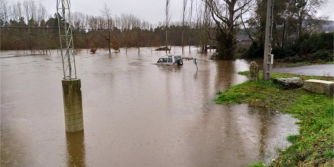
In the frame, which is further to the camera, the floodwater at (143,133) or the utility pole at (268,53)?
the utility pole at (268,53)

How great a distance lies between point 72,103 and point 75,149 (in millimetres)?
1363

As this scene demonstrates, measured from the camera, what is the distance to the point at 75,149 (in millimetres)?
5875

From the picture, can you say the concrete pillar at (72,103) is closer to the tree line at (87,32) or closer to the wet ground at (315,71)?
the wet ground at (315,71)

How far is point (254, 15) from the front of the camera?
28.2 m

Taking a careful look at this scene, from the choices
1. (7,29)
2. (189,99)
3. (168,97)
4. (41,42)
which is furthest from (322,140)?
(7,29)

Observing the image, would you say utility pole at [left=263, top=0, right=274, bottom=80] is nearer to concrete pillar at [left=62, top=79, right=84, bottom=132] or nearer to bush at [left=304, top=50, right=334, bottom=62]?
concrete pillar at [left=62, top=79, right=84, bottom=132]

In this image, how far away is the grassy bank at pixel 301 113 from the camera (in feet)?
13.6

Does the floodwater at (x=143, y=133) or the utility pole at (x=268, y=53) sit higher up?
the utility pole at (x=268, y=53)

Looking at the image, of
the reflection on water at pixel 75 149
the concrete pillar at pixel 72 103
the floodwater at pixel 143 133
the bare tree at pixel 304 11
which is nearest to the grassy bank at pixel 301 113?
the floodwater at pixel 143 133

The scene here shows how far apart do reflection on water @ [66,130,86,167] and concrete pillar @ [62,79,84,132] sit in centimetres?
22

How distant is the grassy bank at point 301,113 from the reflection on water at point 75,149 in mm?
3378

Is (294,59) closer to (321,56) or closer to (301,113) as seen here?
(321,56)

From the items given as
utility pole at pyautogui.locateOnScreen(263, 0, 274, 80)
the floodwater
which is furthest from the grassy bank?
utility pole at pyautogui.locateOnScreen(263, 0, 274, 80)

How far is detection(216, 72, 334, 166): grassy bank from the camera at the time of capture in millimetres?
4141
